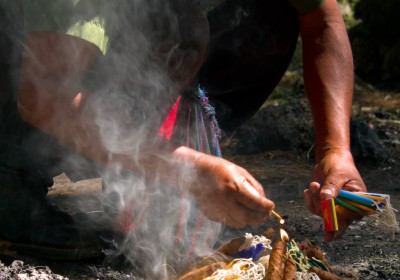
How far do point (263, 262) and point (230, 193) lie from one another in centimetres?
44

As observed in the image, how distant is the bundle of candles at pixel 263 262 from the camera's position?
207 centimetres

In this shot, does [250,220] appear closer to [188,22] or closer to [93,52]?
[93,52]

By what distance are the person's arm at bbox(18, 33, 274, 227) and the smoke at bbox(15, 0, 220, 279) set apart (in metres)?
0.11

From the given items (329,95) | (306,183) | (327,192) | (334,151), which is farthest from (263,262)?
(306,183)

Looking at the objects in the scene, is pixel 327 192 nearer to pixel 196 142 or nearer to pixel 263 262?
pixel 263 262

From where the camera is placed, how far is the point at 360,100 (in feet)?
22.1

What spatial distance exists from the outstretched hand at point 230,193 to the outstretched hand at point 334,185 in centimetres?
33

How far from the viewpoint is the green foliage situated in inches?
291

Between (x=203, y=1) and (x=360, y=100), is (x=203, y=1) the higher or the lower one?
the higher one

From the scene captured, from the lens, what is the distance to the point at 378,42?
769cm

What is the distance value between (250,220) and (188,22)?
1.18 m

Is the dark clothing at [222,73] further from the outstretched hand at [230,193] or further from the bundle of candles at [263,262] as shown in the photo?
the outstretched hand at [230,193]

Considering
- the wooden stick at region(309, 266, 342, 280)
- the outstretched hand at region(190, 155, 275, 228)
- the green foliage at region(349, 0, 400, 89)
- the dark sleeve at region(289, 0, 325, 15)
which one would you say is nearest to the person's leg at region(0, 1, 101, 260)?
the outstretched hand at region(190, 155, 275, 228)

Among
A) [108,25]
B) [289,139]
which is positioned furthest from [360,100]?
A: [108,25]
